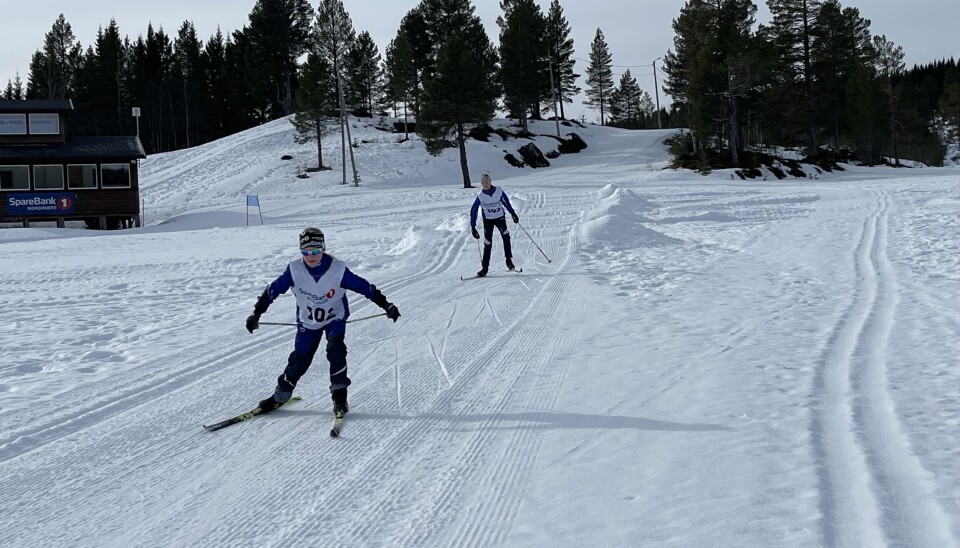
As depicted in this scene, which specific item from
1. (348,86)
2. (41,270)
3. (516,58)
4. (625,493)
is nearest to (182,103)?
(348,86)

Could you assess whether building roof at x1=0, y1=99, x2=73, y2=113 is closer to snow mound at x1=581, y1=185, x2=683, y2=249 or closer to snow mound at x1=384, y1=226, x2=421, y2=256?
snow mound at x1=384, y1=226, x2=421, y2=256

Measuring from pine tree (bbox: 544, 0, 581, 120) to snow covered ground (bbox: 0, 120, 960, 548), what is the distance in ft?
196

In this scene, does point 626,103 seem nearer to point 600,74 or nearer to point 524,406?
point 600,74

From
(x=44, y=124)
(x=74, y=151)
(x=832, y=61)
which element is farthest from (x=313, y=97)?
(x=832, y=61)

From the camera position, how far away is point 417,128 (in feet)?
133

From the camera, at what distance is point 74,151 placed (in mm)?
32562

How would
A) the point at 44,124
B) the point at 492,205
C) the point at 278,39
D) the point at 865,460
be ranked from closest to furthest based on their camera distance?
the point at 865,460, the point at 492,205, the point at 44,124, the point at 278,39

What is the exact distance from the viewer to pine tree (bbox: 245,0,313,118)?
66.7 meters

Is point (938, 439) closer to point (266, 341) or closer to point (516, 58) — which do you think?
point (266, 341)

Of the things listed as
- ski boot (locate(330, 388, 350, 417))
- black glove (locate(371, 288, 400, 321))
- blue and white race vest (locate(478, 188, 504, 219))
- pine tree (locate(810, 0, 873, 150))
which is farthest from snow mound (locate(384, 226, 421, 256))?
pine tree (locate(810, 0, 873, 150))

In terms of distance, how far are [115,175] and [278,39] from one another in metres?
38.5

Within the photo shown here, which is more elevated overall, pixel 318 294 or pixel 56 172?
pixel 56 172

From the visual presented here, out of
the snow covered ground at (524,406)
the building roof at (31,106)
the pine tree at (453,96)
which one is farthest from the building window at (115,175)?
the snow covered ground at (524,406)

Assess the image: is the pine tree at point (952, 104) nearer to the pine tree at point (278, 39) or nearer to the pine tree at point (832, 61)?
the pine tree at point (832, 61)
